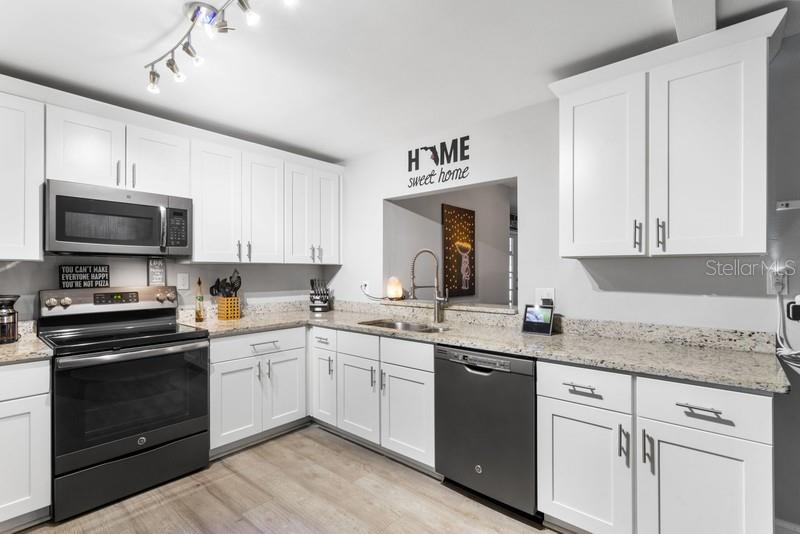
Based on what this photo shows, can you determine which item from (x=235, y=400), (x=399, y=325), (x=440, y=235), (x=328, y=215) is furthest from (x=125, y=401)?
(x=440, y=235)

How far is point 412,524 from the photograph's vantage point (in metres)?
1.99

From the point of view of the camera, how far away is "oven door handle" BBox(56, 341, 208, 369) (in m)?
2.01

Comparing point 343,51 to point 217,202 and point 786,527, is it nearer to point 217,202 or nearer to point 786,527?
point 217,202

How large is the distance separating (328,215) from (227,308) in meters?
1.24

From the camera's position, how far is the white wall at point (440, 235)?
12.1 ft

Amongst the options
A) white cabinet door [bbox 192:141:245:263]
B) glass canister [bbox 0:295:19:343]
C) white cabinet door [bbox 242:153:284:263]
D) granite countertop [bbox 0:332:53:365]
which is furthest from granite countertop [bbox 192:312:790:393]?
glass canister [bbox 0:295:19:343]

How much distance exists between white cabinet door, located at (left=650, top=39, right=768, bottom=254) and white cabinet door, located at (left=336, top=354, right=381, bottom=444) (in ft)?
6.17

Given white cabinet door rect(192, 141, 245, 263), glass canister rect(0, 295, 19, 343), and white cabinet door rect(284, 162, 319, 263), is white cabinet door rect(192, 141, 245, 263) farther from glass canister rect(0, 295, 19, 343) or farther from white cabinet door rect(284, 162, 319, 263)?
glass canister rect(0, 295, 19, 343)

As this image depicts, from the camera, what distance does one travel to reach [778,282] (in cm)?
183

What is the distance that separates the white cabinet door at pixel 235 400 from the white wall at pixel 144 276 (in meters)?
0.79

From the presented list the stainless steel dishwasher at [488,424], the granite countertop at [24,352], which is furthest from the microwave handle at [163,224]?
the stainless steel dishwasher at [488,424]

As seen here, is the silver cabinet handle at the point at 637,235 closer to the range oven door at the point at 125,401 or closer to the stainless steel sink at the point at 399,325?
the stainless steel sink at the point at 399,325

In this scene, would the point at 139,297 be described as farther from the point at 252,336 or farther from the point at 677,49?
the point at 677,49

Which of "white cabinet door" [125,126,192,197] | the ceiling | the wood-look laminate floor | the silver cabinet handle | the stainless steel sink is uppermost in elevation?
the ceiling
